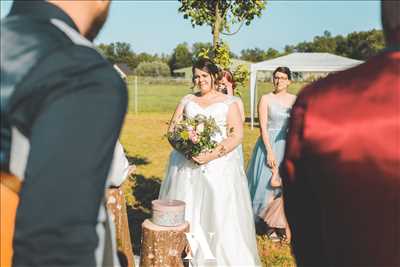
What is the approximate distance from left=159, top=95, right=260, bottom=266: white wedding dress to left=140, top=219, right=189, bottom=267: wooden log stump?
38.4 inches

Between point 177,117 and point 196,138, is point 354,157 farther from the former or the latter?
point 177,117

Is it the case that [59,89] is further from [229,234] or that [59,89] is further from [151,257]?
[229,234]

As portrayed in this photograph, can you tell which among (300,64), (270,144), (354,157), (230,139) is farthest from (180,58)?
(354,157)

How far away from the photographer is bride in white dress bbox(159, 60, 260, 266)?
212 inches

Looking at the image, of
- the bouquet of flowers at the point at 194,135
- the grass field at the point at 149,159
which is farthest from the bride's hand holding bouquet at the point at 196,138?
the grass field at the point at 149,159

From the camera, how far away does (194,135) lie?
5230 mm

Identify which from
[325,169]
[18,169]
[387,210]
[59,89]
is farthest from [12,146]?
[387,210]

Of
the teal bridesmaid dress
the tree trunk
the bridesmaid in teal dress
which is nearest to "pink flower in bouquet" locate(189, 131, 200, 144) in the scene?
the bridesmaid in teal dress

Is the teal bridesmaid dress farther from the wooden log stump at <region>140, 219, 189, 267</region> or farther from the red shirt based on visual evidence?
the red shirt

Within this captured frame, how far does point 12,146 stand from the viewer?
41.1 inches

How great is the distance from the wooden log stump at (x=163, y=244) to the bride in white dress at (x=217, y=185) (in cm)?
90

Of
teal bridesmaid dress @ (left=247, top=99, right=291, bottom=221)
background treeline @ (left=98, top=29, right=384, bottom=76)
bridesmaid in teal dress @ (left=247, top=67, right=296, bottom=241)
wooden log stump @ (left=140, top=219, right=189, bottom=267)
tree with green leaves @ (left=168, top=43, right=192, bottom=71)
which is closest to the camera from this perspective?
wooden log stump @ (left=140, top=219, right=189, bottom=267)

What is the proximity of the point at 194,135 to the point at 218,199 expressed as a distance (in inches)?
28.4

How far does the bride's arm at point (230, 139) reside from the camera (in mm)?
5398
